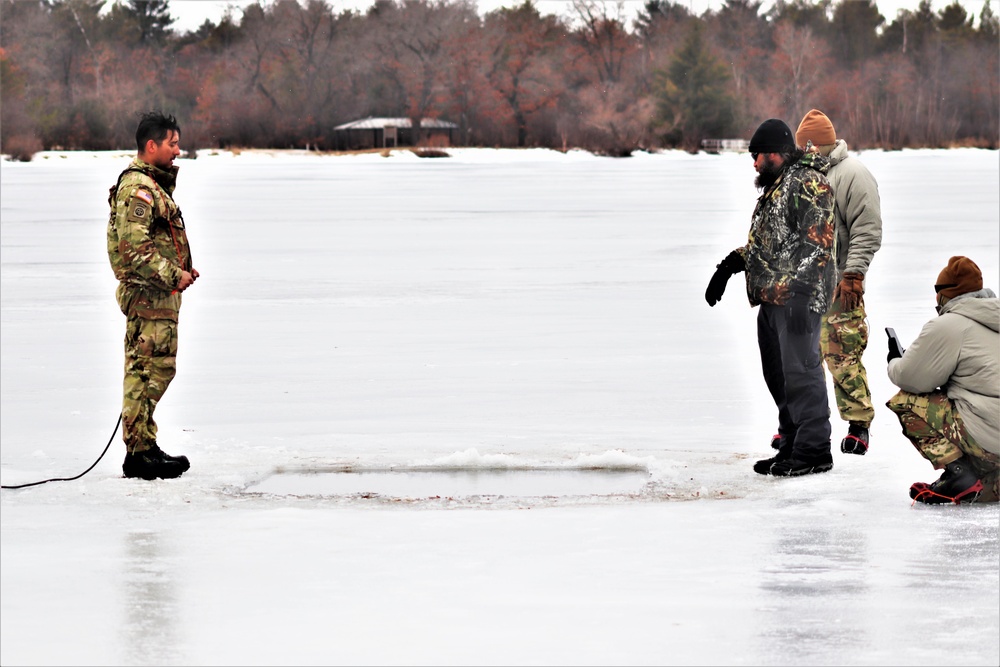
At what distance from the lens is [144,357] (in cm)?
625

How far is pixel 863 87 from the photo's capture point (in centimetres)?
10600

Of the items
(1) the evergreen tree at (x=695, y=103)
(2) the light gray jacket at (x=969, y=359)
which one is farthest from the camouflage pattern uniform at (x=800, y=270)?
(1) the evergreen tree at (x=695, y=103)

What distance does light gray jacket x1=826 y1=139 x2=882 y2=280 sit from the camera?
21.9ft

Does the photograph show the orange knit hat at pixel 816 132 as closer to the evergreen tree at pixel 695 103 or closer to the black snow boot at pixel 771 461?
the black snow boot at pixel 771 461

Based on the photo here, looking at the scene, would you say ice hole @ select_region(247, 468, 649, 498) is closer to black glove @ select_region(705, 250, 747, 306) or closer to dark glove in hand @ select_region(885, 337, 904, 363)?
black glove @ select_region(705, 250, 747, 306)

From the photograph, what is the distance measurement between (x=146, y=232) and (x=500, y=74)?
9956cm

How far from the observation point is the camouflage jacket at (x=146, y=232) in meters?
6.07

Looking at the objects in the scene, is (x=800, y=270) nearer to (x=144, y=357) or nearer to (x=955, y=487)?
(x=955, y=487)

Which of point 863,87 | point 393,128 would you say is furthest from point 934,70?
point 393,128

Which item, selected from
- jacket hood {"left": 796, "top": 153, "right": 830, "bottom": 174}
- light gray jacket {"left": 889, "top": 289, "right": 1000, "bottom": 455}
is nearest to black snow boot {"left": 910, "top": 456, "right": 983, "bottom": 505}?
light gray jacket {"left": 889, "top": 289, "right": 1000, "bottom": 455}

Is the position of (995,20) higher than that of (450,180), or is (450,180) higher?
(995,20)

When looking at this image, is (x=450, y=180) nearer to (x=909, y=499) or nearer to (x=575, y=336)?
(x=575, y=336)

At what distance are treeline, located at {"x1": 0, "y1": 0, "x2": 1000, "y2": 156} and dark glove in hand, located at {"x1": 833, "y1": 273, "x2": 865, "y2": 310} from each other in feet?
256

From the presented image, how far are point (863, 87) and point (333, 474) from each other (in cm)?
10453
